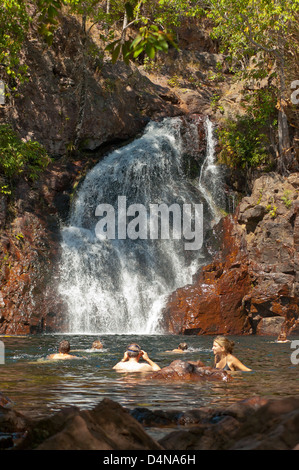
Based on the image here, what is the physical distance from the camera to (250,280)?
24.5m

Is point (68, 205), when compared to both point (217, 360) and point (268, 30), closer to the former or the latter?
point (268, 30)

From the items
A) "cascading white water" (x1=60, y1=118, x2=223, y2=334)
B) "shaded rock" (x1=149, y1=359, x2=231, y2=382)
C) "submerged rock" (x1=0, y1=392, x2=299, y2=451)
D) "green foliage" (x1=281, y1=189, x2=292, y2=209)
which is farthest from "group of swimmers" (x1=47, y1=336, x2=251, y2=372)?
"green foliage" (x1=281, y1=189, x2=292, y2=209)

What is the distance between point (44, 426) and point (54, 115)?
106 ft

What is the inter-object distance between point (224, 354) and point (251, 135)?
26293mm

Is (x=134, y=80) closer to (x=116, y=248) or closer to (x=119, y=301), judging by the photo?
(x=116, y=248)

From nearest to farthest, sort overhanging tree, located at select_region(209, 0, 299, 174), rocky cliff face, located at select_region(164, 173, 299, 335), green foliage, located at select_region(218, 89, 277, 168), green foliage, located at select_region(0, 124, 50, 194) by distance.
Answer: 1. rocky cliff face, located at select_region(164, 173, 299, 335)
2. overhanging tree, located at select_region(209, 0, 299, 174)
3. green foliage, located at select_region(0, 124, 50, 194)
4. green foliage, located at select_region(218, 89, 277, 168)

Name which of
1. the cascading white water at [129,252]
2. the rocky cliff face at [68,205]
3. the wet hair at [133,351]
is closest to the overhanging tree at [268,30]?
the rocky cliff face at [68,205]

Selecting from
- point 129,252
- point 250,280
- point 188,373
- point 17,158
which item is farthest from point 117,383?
point 17,158

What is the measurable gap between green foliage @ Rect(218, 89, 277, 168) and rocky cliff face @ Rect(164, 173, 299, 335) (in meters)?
6.76

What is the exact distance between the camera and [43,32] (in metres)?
5.54

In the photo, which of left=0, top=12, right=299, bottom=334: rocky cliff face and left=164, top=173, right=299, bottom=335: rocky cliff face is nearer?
left=164, top=173, right=299, bottom=335: rocky cliff face

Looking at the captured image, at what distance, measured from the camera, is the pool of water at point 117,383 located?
23.6 feet

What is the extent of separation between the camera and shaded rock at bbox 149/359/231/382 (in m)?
9.72

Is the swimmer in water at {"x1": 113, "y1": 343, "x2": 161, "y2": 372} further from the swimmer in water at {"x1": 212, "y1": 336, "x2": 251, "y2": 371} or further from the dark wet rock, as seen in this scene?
the dark wet rock
